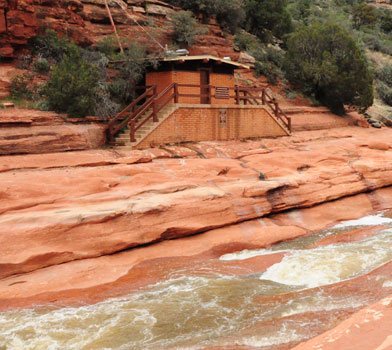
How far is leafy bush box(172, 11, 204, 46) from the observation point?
87.9 feet

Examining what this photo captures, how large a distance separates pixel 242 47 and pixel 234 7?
2843 mm

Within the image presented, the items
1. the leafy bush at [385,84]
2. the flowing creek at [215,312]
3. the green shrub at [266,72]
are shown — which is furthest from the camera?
the leafy bush at [385,84]

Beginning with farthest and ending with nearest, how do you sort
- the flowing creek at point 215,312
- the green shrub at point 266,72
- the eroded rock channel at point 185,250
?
the green shrub at point 266,72 → the eroded rock channel at point 185,250 → the flowing creek at point 215,312

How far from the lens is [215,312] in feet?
24.1

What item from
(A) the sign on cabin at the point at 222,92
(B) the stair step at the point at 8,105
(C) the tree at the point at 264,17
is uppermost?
(C) the tree at the point at 264,17

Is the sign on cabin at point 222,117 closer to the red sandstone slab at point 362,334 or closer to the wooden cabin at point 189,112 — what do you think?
the wooden cabin at point 189,112

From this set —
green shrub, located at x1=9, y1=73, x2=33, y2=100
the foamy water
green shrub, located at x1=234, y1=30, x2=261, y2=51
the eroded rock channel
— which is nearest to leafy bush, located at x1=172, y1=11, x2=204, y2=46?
green shrub, located at x1=234, y1=30, x2=261, y2=51

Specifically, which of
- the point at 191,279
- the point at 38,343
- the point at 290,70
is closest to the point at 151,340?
the point at 38,343

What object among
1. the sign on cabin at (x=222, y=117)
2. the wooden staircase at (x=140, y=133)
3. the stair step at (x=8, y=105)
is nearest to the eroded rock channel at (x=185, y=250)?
the wooden staircase at (x=140, y=133)

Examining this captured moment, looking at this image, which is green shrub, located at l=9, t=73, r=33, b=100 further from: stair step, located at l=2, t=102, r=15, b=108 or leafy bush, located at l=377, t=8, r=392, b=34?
leafy bush, located at l=377, t=8, r=392, b=34

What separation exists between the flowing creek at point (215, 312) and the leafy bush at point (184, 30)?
1995 cm

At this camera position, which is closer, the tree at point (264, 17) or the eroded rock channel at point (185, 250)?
the eroded rock channel at point (185, 250)

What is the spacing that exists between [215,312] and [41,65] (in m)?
14.4

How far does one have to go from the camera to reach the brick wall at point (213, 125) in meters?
17.7
